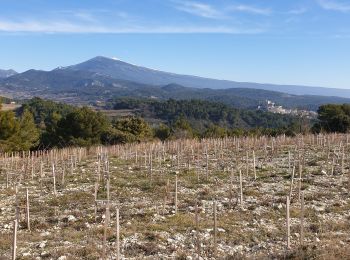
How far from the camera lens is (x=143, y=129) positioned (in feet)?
149

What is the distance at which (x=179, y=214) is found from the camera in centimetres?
1271

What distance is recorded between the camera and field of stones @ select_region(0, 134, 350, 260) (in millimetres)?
9828

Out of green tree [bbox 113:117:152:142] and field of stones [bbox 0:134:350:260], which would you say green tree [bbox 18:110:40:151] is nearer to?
green tree [bbox 113:117:152:142]

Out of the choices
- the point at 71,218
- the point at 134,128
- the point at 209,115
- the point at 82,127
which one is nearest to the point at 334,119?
the point at 134,128

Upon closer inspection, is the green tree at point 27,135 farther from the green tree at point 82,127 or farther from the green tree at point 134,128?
the green tree at point 134,128

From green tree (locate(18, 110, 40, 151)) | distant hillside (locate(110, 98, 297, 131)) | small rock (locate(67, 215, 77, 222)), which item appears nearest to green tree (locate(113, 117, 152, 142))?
green tree (locate(18, 110, 40, 151))

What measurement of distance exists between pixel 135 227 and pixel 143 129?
1345 inches

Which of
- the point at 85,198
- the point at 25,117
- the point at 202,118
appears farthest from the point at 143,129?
the point at 202,118

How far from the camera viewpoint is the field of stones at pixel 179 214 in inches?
387

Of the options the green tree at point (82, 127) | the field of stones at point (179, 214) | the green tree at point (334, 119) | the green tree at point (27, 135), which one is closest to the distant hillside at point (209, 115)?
the green tree at point (334, 119)

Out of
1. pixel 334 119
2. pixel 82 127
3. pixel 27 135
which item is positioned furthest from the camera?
pixel 334 119

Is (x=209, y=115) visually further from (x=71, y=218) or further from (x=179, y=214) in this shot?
(x=71, y=218)

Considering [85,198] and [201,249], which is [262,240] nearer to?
[201,249]

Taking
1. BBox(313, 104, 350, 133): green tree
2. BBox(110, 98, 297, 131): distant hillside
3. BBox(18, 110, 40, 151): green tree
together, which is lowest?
BBox(110, 98, 297, 131): distant hillside
